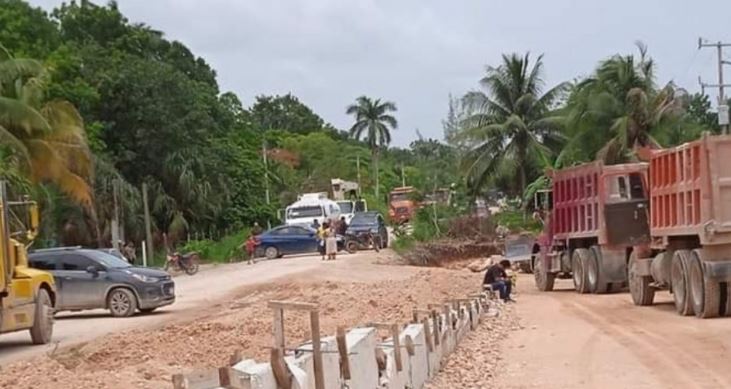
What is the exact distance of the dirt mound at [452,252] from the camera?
147ft

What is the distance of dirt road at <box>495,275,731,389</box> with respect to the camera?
1343 cm

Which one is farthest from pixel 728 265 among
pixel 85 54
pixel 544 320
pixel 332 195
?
pixel 332 195

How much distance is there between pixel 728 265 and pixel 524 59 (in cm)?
4010

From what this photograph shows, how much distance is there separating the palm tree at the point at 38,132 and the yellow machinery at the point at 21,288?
48.5ft

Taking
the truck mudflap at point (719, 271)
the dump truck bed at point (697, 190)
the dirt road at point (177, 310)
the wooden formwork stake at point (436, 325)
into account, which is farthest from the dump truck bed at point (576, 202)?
the wooden formwork stake at point (436, 325)

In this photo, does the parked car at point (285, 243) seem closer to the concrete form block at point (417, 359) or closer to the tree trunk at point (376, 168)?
the concrete form block at point (417, 359)

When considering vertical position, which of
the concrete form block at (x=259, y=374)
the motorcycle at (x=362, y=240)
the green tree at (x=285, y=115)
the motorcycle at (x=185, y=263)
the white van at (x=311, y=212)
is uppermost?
the green tree at (x=285, y=115)

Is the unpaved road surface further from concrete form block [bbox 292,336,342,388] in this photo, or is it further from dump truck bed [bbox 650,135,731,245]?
dump truck bed [bbox 650,135,731,245]

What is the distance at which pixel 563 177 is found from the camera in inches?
1205

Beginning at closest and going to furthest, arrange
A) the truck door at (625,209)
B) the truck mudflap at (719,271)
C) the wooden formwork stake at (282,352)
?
the wooden formwork stake at (282,352)
the truck mudflap at (719,271)
the truck door at (625,209)

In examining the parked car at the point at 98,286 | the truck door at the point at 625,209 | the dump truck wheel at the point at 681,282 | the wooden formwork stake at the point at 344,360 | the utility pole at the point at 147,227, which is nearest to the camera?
the wooden formwork stake at the point at 344,360

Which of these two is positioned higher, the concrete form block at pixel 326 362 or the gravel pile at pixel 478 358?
the concrete form block at pixel 326 362

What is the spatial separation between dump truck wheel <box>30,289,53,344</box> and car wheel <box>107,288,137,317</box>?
4.84 metres

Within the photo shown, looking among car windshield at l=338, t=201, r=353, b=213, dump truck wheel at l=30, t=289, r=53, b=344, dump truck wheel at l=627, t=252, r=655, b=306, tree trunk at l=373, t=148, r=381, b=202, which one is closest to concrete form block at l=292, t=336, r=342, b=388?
dump truck wheel at l=30, t=289, r=53, b=344
